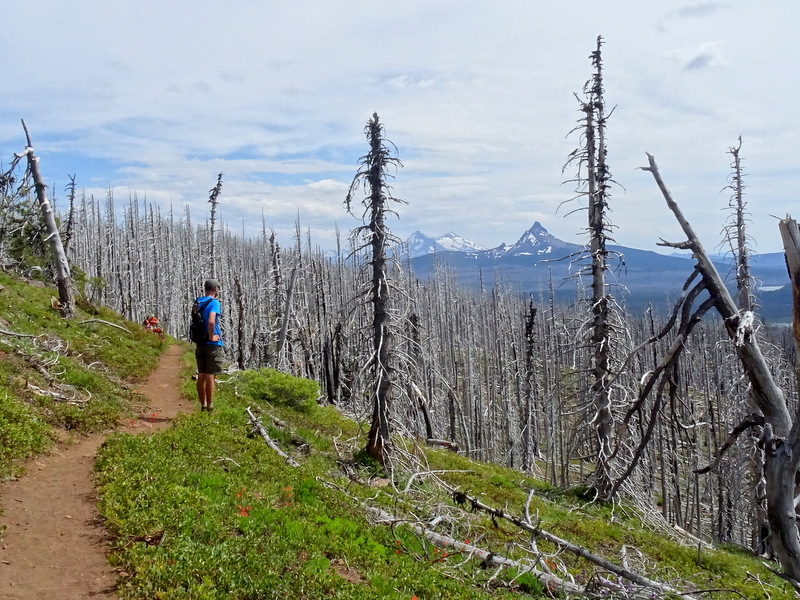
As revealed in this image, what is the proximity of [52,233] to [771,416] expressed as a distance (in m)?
18.9

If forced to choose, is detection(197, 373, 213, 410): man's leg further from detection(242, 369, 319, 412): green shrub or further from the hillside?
detection(242, 369, 319, 412): green shrub

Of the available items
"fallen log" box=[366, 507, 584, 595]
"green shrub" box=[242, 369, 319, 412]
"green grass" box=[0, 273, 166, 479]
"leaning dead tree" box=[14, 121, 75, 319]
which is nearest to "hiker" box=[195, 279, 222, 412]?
"green grass" box=[0, 273, 166, 479]

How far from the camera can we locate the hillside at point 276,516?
5207mm

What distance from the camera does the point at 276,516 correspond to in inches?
264

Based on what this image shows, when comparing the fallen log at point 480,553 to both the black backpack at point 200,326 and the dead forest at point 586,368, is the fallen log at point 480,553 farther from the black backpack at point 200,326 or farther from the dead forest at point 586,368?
the black backpack at point 200,326

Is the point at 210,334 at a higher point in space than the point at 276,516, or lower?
higher

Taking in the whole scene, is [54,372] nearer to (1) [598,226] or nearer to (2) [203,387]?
(2) [203,387]

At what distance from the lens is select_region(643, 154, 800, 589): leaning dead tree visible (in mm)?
3139

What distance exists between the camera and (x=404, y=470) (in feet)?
39.4

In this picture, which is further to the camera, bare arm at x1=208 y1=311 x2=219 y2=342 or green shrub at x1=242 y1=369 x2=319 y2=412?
green shrub at x1=242 y1=369 x2=319 y2=412

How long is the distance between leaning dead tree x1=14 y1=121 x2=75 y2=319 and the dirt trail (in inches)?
427

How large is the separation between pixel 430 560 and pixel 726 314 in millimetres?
5393

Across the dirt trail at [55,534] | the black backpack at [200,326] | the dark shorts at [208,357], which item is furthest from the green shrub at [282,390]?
the dirt trail at [55,534]

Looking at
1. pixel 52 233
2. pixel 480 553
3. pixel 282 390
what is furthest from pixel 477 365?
pixel 480 553
